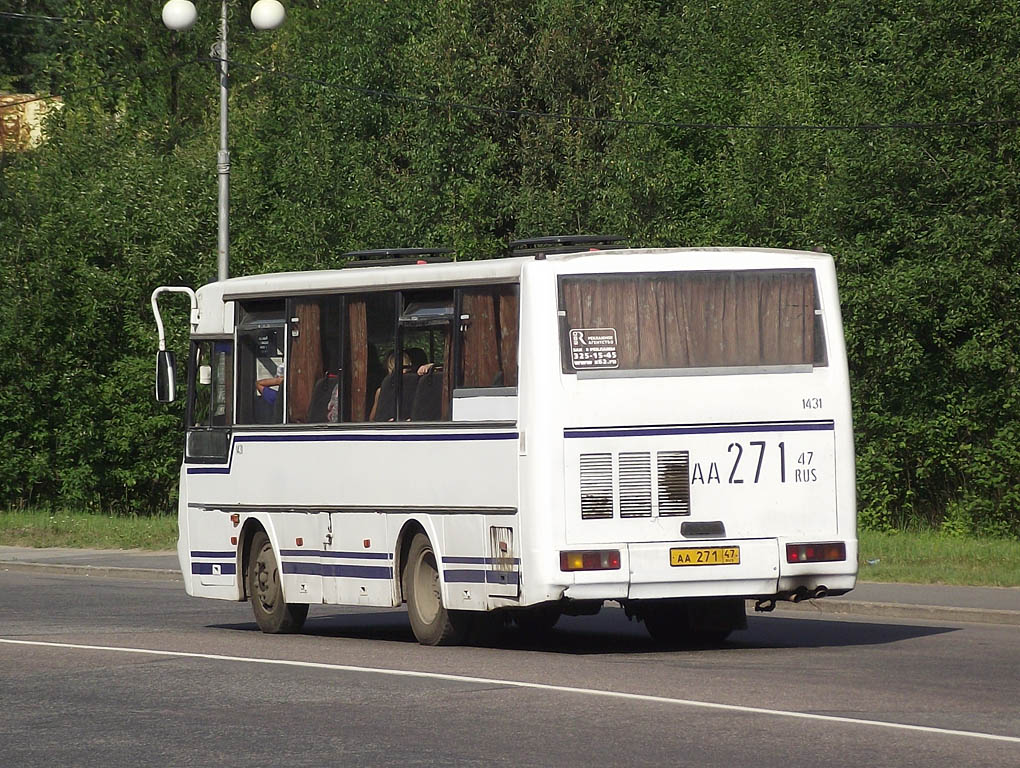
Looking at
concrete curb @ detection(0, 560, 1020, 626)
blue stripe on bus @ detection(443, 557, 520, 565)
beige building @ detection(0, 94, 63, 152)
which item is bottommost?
concrete curb @ detection(0, 560, 1020, 626)

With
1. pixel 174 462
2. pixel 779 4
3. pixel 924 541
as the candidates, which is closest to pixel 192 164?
pixel 174 462

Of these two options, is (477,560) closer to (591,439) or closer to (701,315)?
(591,439)

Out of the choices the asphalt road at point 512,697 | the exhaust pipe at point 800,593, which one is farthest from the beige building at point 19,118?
the exhaust pipe at point 800,593

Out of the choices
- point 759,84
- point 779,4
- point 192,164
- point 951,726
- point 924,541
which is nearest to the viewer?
point 951,726

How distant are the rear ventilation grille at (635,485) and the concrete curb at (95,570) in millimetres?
12185

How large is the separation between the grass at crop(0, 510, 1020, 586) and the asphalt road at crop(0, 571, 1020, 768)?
12.0 feet

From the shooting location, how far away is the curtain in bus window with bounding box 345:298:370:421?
1719 cm

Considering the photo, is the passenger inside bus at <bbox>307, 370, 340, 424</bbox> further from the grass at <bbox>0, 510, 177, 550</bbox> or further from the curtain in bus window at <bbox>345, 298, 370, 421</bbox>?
the grass at <bbox>0, 510, 177, 550</bbox>

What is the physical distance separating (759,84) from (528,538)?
20775mm

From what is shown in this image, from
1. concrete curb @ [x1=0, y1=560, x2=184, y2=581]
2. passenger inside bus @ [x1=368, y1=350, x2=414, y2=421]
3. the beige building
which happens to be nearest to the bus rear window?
passenger inside bus @ [x1=368, y1=350, x2=414, y2=421]

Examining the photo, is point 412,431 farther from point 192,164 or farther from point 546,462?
point 192,164

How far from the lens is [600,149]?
44781 mm

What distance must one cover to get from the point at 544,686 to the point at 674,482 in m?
2.98

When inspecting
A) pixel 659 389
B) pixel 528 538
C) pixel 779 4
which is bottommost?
pixel 528 538
